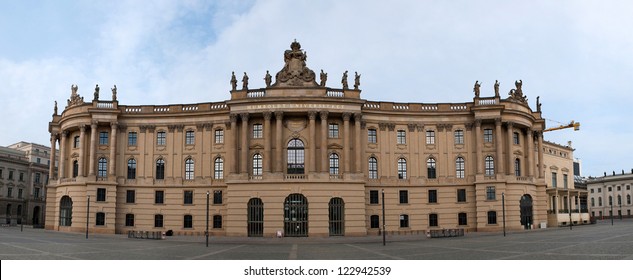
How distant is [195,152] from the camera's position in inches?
2689

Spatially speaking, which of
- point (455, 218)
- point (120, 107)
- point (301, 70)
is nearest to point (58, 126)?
point (120, 107)

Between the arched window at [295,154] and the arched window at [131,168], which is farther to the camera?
the arched window at [131,168]

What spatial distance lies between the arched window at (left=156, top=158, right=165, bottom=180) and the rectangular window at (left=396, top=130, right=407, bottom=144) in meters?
28.6

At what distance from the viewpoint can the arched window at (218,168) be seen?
221 feet

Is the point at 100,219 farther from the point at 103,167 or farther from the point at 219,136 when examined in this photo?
the point at 219,136

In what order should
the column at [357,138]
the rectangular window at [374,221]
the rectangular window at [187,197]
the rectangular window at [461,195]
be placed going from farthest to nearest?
the rectangular window at [461,195] < the rectangular window at [187,197] < the rectangular window at [374,221] < the column at [357,138]

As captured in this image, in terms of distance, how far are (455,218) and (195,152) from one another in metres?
32.1

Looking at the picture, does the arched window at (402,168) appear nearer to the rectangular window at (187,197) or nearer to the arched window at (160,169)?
the rectangular window at (187,197)

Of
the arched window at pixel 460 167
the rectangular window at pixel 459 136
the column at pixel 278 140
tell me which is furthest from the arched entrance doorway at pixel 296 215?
the rectangular window at pixel 459 136

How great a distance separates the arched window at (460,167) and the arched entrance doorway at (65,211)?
154 feet

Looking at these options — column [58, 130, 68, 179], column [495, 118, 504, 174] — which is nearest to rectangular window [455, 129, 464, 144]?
column [495, 118, 504, 174]

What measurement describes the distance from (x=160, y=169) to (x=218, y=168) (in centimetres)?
740

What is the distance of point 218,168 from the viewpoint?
67.6 metres

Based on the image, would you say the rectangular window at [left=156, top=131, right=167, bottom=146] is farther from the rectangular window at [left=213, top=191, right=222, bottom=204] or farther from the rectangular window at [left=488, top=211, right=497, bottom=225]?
the rectangular window at [left=488, top=211, right=497, bottom=225]
